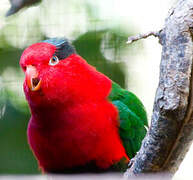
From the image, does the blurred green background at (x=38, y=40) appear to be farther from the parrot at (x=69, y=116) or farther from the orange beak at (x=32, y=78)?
the orange beak at (x=32, y=78)

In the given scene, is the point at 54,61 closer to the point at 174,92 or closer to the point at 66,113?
the point at 66,113

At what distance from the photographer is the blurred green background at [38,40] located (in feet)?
9.86

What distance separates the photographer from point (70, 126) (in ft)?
6.49

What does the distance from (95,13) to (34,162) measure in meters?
1.42

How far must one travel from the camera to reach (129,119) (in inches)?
→ 83.4

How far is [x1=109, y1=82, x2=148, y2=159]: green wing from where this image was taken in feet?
6.85

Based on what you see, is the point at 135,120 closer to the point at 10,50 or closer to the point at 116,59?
the point at 116,59

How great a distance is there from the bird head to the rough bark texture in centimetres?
77

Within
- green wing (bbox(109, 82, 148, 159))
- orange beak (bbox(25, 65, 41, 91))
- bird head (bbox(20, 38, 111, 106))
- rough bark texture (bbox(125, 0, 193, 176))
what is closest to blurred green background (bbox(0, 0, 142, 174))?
green wing (bbox(109, 82, 148, 159))

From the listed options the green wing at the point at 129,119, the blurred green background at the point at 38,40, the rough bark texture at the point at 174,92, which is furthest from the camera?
the blurred green background at the point at 38,40

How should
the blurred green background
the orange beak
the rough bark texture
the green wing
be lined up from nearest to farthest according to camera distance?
the rough bark texture → the orange beak → the green wing → the blurred green background

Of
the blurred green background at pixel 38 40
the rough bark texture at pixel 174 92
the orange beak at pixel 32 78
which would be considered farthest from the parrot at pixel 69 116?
the blurred green background at pixel 38 40

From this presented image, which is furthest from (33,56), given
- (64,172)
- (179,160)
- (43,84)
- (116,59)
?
(116,59)

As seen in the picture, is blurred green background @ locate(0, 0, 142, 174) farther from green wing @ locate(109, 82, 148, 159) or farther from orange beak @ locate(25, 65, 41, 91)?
orange beak @ locate(25, 65, 41, 91)
